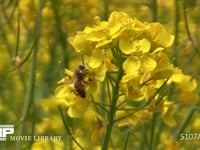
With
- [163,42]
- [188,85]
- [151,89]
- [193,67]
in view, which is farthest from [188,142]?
[163,42]

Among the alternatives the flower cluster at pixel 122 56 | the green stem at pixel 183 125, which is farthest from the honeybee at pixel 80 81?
the green stem at pixel 183 125

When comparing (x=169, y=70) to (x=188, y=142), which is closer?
(x=169, y=70)

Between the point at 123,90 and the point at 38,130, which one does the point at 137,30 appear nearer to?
the point at 123,90

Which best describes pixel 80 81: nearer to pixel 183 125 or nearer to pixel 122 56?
pixel 122 56

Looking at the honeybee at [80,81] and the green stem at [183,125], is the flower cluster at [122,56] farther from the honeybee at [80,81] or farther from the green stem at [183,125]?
the green stem at [183,125]

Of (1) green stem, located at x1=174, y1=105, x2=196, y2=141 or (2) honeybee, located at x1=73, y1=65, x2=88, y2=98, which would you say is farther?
(1) green stem, located at x1=174, y1=105, x2=196, y2=141

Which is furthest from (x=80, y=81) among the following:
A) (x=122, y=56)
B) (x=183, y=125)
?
(x=183, y=125)

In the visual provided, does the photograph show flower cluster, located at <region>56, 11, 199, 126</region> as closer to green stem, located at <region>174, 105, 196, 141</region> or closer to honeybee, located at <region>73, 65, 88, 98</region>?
honeybee, located at <region>73, 65, 88, 98</region>

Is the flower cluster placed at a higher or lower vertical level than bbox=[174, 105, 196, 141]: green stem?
higher

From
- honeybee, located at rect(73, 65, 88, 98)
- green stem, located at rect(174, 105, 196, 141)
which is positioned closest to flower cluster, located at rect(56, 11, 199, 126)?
honeybee, located at rect(73, 65, 88, 98)
